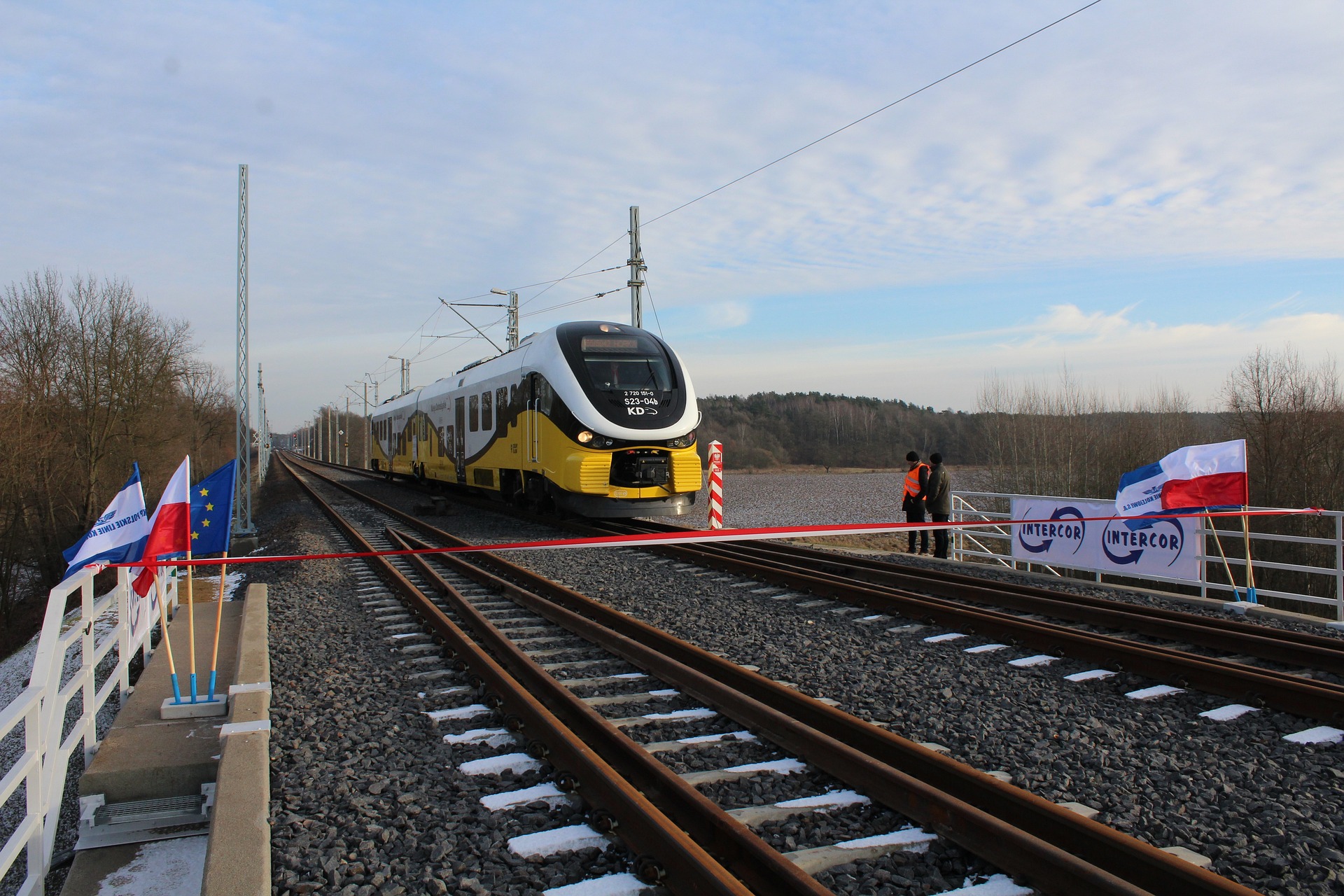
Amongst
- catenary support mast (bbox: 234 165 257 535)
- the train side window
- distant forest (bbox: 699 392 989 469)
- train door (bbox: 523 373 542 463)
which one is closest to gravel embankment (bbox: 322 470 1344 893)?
the train side window

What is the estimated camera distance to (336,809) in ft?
11.6

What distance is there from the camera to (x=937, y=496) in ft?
42.6

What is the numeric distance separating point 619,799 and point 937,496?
10664 millimetres

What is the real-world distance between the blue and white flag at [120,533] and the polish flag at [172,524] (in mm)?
55

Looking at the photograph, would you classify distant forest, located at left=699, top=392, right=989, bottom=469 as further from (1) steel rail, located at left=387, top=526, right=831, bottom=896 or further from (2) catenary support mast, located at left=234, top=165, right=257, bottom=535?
(1) steel rail, located at left=387, top=526, right=831, bottom=896

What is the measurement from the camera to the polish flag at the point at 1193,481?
25.5 ft

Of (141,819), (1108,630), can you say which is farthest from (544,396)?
(141,819)

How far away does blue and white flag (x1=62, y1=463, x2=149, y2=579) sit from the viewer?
4488 mm

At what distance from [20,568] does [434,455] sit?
13024mm

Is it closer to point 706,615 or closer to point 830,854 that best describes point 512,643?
point 706,615

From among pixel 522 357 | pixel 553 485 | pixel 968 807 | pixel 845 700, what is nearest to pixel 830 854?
pixel 968 807

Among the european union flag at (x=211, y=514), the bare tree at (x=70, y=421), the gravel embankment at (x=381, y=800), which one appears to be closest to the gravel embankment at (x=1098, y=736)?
the gravel embankment at (x=381, y=800)

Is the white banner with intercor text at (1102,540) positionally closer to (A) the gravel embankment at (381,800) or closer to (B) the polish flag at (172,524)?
(A) the gravel embankment at (381,800)

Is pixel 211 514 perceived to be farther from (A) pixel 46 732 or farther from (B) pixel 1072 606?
(B) pixel 1072 606
